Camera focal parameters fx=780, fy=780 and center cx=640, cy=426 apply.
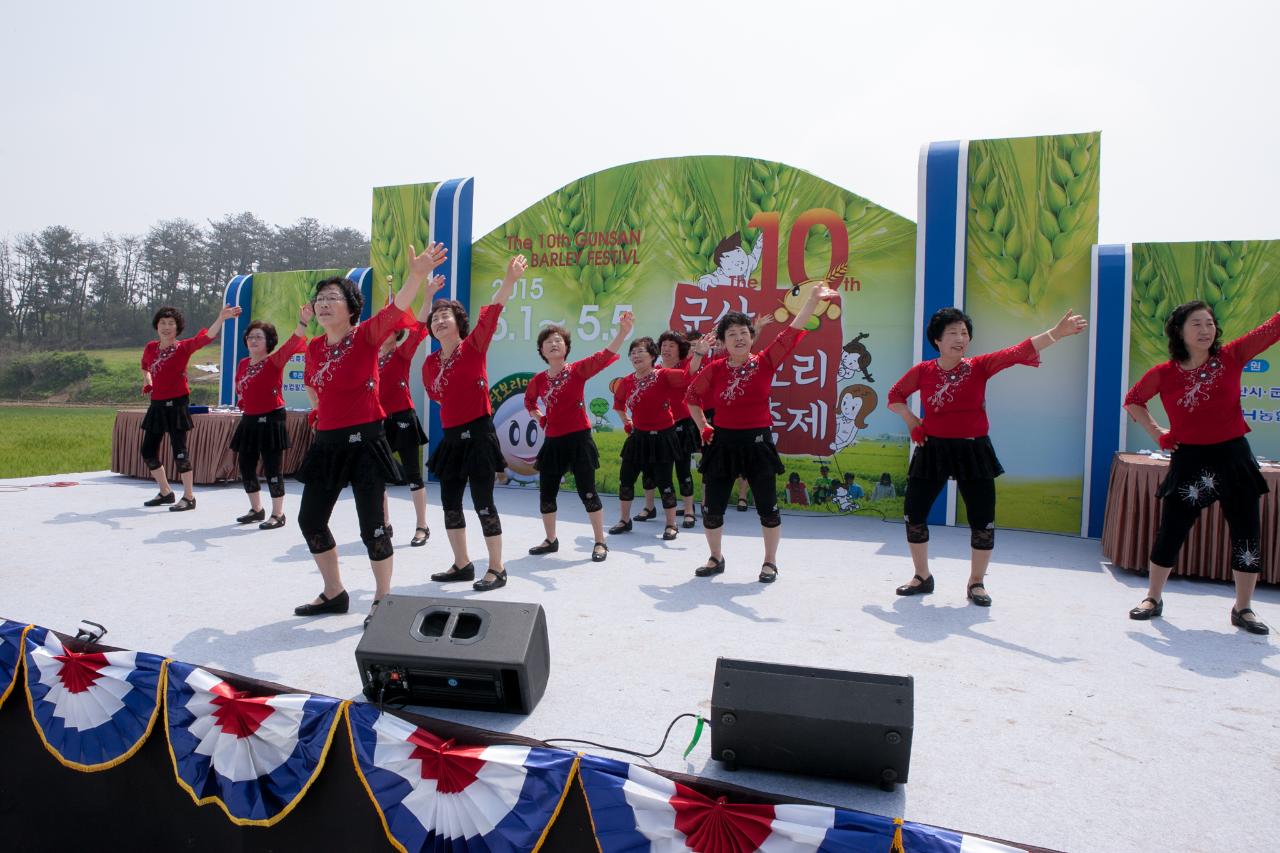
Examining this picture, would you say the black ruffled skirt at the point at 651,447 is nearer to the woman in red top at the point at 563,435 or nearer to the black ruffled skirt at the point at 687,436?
the black ruffled skirt at the point at 687,436

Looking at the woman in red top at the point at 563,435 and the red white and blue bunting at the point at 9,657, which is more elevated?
the woman in red top at the point at 563,435

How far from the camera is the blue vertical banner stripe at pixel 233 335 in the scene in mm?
10031

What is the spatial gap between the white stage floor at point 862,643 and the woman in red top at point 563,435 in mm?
A: 332

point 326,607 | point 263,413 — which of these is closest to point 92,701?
point 326,607

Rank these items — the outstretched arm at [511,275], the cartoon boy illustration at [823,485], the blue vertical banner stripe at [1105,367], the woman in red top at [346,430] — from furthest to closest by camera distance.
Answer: the cartoon boy illustration at [823,485], the blue vertical banner stripe at [1105,367], the outstretched arm at [511,275], the woman in red top at [346,430]

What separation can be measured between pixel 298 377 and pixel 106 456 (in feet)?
16.3

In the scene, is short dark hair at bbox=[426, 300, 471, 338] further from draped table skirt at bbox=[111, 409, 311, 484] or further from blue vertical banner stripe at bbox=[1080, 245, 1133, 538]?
blue vertical banner stripe at bbox=[1080, 245, 1133, 538]

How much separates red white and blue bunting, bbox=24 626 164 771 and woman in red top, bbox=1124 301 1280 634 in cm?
447

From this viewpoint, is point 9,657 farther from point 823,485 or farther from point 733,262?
point 733,262

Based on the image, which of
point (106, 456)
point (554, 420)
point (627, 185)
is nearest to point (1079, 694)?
point (554, 420)

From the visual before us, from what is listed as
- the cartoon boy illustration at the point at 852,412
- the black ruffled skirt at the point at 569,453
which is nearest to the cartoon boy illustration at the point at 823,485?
the cartoon boy illustration at the point at 852,412

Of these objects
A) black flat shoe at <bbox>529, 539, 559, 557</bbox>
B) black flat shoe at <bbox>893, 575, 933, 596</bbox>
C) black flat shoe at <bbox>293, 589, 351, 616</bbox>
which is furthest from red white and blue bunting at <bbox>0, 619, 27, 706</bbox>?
black flat shoe at <bbox>893, 575, 933, 596</bbox>

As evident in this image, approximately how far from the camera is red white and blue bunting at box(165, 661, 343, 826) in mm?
2533

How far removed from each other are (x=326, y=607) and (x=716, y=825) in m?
2.49
